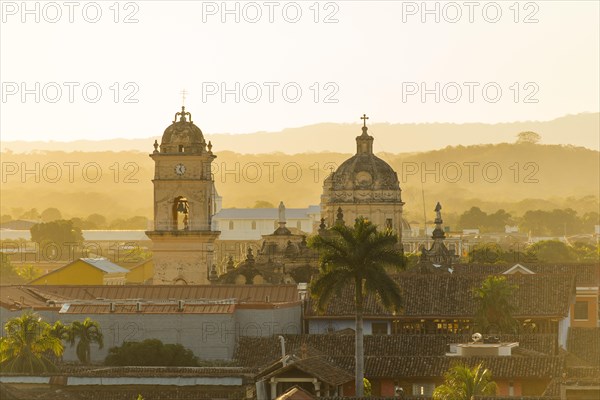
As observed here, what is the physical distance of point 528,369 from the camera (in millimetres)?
69750

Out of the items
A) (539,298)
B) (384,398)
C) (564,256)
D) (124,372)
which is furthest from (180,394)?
(564,256)

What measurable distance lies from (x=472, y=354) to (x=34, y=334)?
1718 centimetres

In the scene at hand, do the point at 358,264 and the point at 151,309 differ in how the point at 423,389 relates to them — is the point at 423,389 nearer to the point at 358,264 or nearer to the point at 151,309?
the point at 358,264

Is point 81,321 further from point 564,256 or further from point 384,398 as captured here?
point 564,256

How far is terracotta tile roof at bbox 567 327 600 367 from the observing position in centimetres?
8911

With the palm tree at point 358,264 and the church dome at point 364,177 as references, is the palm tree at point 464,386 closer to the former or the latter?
the palm tree at point 358,264

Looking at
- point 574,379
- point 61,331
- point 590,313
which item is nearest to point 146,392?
point 574,379

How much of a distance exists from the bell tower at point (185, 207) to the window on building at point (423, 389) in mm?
31194

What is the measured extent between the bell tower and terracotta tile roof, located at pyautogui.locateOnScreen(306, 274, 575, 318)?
1080 cm

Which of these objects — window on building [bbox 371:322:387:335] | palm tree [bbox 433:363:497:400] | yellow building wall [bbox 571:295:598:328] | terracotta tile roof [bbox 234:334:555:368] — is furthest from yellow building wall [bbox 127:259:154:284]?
palm tree [bbox 433:363:497:400]

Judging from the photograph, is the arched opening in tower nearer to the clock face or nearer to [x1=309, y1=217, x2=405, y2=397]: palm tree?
the clock face

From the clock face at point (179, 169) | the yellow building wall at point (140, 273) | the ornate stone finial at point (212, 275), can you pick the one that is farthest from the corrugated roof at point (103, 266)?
the clock face at point (179, 169)

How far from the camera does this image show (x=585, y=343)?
91.4 meters

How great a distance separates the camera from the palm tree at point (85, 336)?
85.1 m
